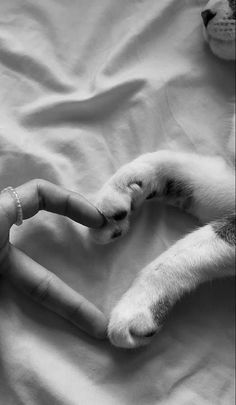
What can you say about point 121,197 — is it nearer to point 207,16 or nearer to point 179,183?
point 179,183

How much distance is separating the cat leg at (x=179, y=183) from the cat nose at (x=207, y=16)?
0.31m

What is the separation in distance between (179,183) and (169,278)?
0.22 meters

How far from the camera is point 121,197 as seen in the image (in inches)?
41.2

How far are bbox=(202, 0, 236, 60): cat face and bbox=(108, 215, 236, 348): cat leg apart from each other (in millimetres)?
399

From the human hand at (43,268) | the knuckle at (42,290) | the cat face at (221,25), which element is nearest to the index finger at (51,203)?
the human hand at (43,268)

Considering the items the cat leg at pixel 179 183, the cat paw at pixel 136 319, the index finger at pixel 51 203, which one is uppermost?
the index finger at pixel 51 203

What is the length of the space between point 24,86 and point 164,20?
38cm

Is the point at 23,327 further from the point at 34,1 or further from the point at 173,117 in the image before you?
the point at 34,1

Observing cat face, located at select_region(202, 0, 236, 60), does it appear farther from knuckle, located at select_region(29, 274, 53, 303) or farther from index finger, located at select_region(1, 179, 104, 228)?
knuckle, located at select_region(29, 274, 53, 303)

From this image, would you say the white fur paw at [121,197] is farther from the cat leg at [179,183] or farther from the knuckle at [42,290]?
the knuckle at [42,290]

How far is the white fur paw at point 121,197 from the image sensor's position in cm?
103

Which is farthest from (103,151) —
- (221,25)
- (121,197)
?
(221,25)

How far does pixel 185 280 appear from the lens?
1029mm

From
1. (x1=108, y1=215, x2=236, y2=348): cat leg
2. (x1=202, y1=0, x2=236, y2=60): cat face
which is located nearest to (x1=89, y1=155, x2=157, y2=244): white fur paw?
(x1=108, y1=215, x2=236, y2=348): cat leg
